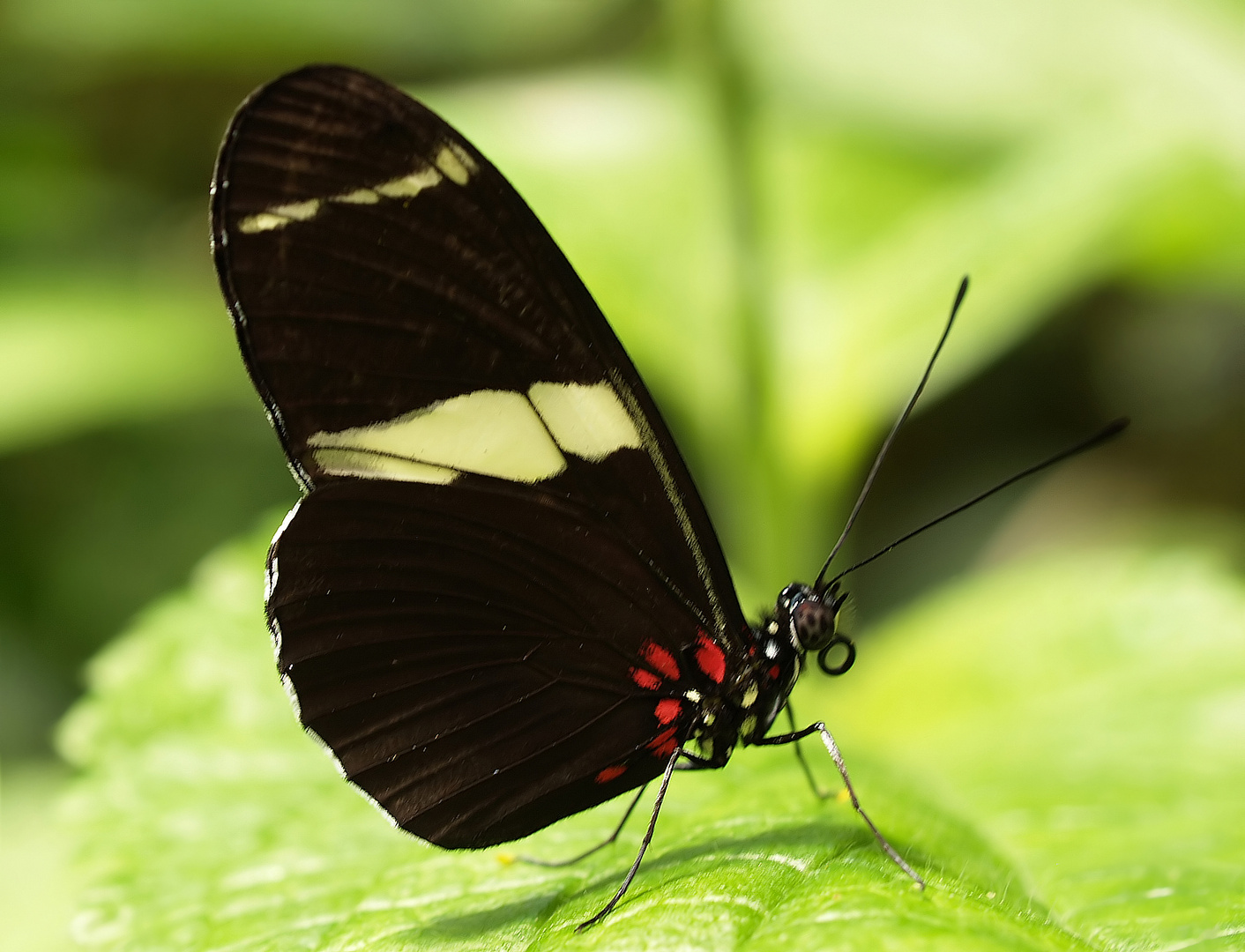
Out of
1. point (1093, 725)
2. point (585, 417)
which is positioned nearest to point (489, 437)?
point (585, 417)

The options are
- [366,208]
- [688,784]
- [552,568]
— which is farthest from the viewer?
[688,784]

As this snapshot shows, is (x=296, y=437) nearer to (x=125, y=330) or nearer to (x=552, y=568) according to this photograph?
(x=552, y=568)

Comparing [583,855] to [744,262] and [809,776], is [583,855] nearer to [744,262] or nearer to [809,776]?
[809,776]

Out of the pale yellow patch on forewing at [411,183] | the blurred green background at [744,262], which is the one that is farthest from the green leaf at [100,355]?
the pale yellow patch on forewing at [411,183]

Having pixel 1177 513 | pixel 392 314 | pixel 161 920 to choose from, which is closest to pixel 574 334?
pixel 392 314

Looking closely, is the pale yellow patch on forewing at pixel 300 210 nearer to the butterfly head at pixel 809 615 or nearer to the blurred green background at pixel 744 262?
the butterfly head at pixel 809 615
